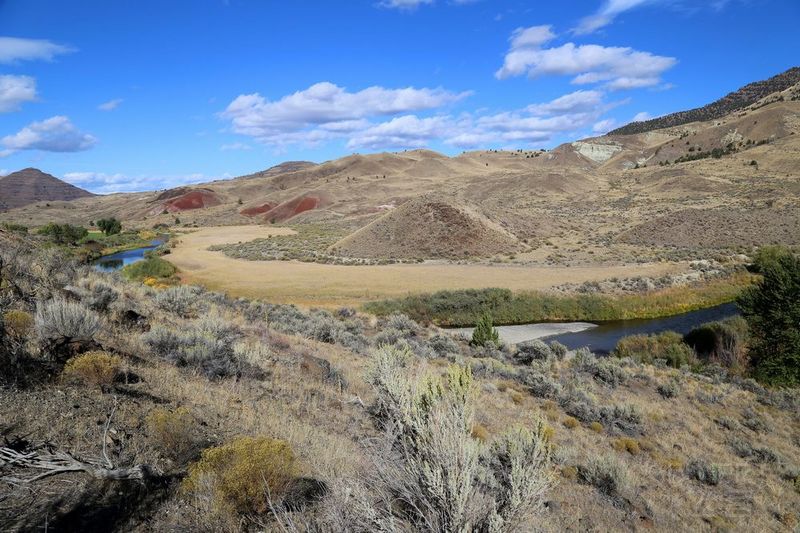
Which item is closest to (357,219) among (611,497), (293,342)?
(293,342)

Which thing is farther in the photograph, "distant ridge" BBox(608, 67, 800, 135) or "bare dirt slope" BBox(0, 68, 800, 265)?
"distant ridge" BBox(608, 67, 800, 135)

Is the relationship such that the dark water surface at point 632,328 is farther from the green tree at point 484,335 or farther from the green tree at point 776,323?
the green tree at point 776,323

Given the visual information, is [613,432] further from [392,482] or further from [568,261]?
[568,261]

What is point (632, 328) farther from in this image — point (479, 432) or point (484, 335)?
point (479, 432)

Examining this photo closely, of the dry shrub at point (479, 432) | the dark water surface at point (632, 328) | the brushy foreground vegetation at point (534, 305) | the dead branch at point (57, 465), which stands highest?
the dead branch at point (57, 465)

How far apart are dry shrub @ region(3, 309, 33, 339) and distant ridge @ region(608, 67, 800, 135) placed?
16493 centimetres

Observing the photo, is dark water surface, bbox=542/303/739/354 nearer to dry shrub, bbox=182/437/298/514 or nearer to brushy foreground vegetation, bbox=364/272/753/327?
brushy foreground vegetation, bbox=364/272/753/327

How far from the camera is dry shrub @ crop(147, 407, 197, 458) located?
467 centimetres

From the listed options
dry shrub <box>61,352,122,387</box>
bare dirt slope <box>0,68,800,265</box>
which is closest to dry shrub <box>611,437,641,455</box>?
dry shrub <box>61,352,122,387</box>

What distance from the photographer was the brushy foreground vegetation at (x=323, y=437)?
3719 mm

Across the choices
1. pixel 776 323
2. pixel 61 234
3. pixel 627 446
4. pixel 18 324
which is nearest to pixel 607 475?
pixel 627 446

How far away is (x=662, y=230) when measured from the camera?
46.2 meters

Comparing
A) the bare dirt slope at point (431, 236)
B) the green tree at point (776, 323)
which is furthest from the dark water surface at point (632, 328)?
the bare dirt slope at point (431, 236)

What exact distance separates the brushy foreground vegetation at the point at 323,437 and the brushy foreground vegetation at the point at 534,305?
10.4 meters
